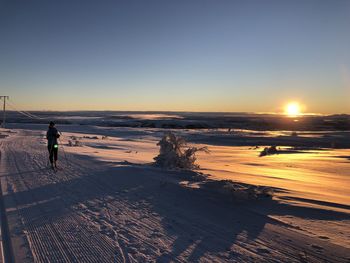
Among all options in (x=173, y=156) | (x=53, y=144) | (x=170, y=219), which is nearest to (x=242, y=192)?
(x=170, y=219)

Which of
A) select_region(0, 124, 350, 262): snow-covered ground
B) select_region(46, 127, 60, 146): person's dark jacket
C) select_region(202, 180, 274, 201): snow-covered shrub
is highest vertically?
select_region(46, 127, 60, 146): person's dark jacket

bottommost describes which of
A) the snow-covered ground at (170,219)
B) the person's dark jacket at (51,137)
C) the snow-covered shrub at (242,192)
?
the snow-covered ground at (170,219)

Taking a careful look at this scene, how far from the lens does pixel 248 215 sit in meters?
7.73

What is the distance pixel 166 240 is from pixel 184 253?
0.64 meters

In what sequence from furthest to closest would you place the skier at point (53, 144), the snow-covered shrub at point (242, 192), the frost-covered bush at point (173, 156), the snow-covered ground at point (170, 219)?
the skier at point (53, 144) → the frost-covered bush at point (173, 156) → the snow-covered shrub at point (242, 192) → the snow-covered ground at point (170, 219)

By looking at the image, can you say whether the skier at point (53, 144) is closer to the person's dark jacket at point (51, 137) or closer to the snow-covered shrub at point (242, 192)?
the person's dark jacket at point (51, 137)

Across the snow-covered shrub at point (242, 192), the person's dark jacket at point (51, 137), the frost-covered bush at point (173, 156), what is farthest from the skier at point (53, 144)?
the snow-covered shrub at point (242, 192)

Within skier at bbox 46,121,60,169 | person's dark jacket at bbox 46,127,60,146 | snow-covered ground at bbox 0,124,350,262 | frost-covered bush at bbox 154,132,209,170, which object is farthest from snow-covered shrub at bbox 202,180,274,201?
person's dark jacket at bbox 46,127,60,146

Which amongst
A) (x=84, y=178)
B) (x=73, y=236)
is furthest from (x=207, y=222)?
(x=84, y=178)

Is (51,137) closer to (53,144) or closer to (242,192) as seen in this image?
(53,144)

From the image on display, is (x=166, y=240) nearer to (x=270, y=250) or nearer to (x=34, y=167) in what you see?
(x=270, y=250)

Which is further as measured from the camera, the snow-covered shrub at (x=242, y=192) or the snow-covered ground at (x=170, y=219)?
the snow-covered shrub at (x=242, y=192)

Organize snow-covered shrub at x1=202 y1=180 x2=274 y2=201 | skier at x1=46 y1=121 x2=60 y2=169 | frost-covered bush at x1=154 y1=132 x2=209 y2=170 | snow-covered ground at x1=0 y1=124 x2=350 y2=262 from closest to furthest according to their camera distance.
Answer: snow-covered ground at x1=0 y1=124 x2=350 y2=262, snow-covered shrub at x1=202 y1=180 x2=274 y2=201, frost-covered bush at x1=154 y1=132 x2=209 y2=170, skier at x1=46 y1=121 x2=60 y2=169

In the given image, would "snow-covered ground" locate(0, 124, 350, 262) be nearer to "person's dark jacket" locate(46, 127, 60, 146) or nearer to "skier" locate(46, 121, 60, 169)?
"skier" locate(46, 121, 60, 169)
